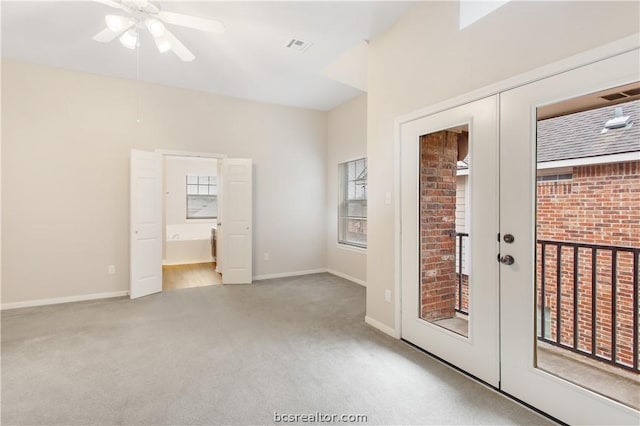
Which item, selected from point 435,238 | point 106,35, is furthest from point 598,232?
point 106,35

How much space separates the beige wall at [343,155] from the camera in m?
5.05

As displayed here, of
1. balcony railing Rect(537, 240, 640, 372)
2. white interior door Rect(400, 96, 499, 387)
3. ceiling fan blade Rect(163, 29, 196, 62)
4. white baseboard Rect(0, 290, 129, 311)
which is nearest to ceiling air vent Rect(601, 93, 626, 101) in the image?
white interior door Rect(400, 96, 499, 387)

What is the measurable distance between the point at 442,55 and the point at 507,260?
5.47 ft

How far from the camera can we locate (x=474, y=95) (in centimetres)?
219

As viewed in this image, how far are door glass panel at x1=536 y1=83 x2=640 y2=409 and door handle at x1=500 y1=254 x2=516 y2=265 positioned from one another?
134 millimetres

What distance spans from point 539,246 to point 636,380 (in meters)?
0.91

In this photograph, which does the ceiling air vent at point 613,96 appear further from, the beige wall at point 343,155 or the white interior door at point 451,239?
the beige wall at point 343,155

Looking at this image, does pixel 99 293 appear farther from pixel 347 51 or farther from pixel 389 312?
pixel 347 51

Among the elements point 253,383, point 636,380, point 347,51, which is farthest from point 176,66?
point 636,380

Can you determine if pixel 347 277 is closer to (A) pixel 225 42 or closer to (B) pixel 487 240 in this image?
(B) pixel 487 240

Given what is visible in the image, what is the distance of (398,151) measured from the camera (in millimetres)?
2857

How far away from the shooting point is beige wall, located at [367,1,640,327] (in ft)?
5.40

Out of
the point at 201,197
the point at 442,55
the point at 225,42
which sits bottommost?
the point at 201,197

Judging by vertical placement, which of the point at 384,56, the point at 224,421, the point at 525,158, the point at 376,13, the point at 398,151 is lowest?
the point at 224,421
